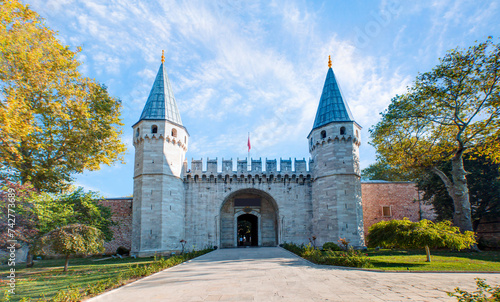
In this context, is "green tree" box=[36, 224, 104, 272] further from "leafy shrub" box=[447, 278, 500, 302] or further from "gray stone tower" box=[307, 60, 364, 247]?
"gray stone tower" box=[307, 60, 364, 247]

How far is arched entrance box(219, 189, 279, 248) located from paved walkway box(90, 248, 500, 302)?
16136mm

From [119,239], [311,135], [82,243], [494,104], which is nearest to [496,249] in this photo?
[494,104]

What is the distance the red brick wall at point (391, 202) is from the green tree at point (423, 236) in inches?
521

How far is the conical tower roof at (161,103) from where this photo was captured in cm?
2425

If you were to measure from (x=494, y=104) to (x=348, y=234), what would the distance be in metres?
12.1

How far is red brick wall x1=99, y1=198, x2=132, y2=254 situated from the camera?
24.7 meters

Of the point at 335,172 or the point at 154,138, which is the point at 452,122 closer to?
the point at 335,172

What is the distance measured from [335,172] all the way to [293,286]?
16.0 meters

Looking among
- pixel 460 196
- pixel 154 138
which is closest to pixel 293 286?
pixel 460 196

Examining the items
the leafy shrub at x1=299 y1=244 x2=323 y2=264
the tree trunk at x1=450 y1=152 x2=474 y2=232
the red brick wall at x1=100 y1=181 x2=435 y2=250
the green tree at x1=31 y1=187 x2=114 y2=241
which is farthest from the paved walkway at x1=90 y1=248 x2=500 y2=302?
the red brick wall at x1=100 y1=181 x2=435 y2=250

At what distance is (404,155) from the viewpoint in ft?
72.6

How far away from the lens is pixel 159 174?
22.7m

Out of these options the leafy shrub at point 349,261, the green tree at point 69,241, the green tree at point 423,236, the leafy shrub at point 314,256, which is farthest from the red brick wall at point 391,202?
the green tree at point 69,241

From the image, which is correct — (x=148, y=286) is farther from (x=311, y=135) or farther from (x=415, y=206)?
(x=415, y=206)
